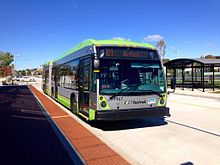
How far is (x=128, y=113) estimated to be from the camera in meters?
7.73

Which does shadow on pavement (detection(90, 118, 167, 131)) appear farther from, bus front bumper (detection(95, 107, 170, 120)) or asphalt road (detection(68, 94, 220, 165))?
bus front bumper (detection(95, 107, 170, 120))

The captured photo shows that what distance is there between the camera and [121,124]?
362 inches

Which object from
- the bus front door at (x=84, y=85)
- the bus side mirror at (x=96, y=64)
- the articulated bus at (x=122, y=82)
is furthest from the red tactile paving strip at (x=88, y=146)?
the bus side mirror at (x=96, y=64)

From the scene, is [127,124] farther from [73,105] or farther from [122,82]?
[73,105]

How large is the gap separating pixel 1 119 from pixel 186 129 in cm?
744

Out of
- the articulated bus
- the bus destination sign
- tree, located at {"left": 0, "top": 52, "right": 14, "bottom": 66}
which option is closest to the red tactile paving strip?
the articulated bus

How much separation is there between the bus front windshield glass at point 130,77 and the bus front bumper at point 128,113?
0.56m

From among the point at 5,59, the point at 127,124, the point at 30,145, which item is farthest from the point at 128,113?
the point at 5,59

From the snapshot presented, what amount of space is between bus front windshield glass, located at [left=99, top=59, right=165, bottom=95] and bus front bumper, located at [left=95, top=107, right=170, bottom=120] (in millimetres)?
564

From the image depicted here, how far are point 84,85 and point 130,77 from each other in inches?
73.2

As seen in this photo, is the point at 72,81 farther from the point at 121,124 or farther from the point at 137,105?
the point at 137,105

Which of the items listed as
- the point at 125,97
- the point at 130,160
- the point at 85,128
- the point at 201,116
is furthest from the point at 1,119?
the point at 201,116

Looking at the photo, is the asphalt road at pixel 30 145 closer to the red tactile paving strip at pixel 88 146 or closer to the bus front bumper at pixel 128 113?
the red tactile paving strip at pixel 88 146

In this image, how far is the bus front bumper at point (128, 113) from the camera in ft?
24.5
